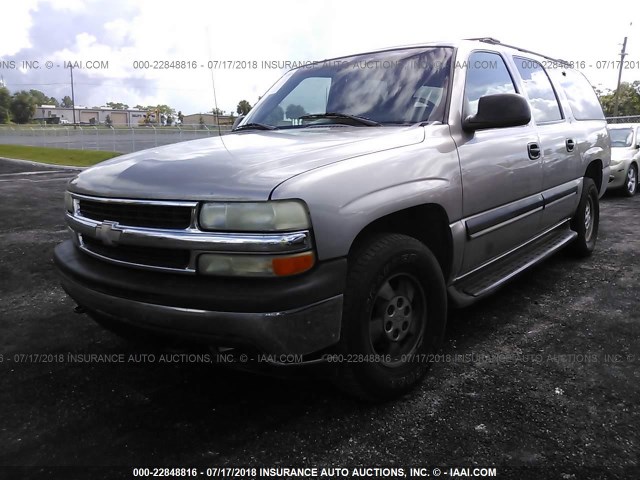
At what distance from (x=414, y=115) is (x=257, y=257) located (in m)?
1.50

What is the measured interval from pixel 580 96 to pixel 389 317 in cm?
392

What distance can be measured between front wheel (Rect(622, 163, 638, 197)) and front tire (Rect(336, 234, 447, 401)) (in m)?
9.17

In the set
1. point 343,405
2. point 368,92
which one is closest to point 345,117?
point 368,92

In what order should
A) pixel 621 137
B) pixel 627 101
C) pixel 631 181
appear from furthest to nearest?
pixel 627 101, pixel 621 137, pixel 631 181

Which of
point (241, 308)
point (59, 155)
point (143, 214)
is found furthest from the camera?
point (59, 155)

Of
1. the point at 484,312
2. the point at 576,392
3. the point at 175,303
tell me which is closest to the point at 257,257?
the point at 175,303

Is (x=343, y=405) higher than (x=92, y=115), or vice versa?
(x=92, y=115)

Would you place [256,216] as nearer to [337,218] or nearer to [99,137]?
[337,218]

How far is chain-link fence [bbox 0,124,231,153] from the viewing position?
97.5 ft

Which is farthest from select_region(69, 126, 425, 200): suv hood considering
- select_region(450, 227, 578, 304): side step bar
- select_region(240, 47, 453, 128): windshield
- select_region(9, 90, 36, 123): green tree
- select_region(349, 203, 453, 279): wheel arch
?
select_region(9, 90, 36, 123): green tree

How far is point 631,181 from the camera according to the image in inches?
398

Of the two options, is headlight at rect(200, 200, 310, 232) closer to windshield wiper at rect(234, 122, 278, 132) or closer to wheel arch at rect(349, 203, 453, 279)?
wheel arch at rect(349, 203, 453, 279)

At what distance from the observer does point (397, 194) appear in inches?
94.8

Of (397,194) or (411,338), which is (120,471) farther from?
(397,194)
